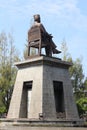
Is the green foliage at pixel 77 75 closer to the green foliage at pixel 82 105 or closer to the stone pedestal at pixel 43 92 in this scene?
the green foliage at pixel 82 105

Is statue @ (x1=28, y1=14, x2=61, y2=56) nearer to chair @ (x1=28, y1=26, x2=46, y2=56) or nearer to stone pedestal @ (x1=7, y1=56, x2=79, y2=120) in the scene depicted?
chair @ (x1=28, y1=26, x2=46, y2=56)

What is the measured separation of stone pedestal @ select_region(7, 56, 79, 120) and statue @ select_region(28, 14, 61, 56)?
98 cm

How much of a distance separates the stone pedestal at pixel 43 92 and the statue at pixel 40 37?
3.20 ft

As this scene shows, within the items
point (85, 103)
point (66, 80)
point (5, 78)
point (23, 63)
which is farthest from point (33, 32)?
point (85, 103)

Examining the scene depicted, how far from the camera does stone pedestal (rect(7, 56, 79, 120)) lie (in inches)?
559

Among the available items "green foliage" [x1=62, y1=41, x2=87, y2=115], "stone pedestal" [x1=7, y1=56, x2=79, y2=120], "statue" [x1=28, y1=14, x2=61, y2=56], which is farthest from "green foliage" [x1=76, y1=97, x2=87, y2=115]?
"statue" [x1=28, y1=14, x2=61, y2=56]

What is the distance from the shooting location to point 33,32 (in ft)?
52.0

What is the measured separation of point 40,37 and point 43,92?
2879 mm

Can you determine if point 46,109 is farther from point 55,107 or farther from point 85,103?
point 85,103

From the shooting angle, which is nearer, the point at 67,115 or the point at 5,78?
the point at 67,115

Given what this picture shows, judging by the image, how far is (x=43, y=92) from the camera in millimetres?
14266

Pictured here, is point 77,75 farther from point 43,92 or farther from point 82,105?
point 43,92

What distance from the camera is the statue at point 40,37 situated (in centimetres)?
1549

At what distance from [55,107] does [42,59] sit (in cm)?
235
